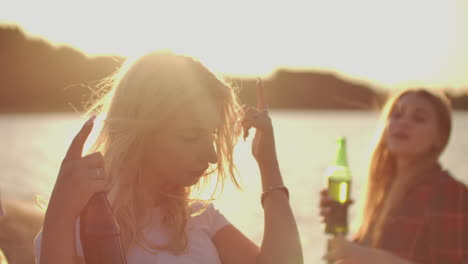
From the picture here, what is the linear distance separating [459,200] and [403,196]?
417 mm

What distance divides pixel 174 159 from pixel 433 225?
262 cm

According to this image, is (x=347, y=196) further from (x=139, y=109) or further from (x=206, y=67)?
(x=139, y=109)

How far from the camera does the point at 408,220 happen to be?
178 inches

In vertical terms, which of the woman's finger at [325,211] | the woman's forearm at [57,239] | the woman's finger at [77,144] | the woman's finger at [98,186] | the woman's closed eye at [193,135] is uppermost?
the woman's finger at [77,144]

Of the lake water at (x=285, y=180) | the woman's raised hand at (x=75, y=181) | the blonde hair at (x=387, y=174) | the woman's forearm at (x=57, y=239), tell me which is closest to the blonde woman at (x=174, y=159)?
the woman's forearm at (x=57, y=239)

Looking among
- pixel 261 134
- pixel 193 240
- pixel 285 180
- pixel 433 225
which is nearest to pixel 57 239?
pixel 193 240

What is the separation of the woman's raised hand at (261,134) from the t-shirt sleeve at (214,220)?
29 cm

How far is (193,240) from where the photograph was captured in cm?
262

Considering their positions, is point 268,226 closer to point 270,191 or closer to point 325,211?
point 270,191

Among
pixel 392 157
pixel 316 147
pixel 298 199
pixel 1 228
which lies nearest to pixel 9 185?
pixel 298 199

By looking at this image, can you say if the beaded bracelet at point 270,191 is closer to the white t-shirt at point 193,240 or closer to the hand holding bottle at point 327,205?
the white t-shirt at point 193,240

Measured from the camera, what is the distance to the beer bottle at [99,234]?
1809mm

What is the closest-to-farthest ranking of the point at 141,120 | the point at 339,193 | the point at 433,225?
the point at 141,120 < the point at 339,193 < the point at 433,225

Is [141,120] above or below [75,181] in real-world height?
A: above
